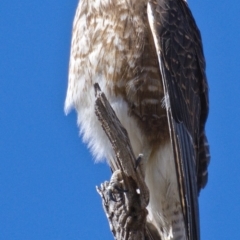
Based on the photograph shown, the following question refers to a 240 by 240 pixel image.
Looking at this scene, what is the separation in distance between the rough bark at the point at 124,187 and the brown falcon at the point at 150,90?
1.58 feet

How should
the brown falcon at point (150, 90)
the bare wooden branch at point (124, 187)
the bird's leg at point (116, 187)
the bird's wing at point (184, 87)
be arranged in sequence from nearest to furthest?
the bare wooden branch at point (124, 187), the bird's leg at point (116, 187), the bird's wing at point (184, 87), the brown falcon at point (150, 90)

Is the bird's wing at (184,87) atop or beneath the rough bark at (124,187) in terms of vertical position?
atop

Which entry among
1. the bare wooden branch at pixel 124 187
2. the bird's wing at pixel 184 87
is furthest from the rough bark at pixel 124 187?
the bird's wing at pixel 184 87

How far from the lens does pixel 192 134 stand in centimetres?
558

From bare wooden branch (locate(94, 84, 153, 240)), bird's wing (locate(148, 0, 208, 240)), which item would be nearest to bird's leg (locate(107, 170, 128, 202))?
bare wooden branch (locate(94, 84, 153, 240))

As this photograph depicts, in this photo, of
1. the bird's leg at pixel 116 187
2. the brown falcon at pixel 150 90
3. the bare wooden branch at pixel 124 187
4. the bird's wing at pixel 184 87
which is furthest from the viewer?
the brown falcon at pixel 150 90

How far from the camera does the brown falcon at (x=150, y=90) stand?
209 inches

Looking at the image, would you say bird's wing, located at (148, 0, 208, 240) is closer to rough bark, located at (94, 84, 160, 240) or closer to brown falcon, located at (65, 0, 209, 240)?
brown falcon, located at (65, 0, 209, 240)

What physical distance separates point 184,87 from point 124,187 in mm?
1347

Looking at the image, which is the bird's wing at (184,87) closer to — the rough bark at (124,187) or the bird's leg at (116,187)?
the rough bark at (124,187)

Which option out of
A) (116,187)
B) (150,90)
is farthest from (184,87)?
(116,187)

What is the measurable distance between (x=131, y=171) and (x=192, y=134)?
1.08 metres

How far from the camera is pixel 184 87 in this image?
5.71 meters

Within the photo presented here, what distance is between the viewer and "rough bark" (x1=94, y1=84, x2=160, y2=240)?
457 centimetres
